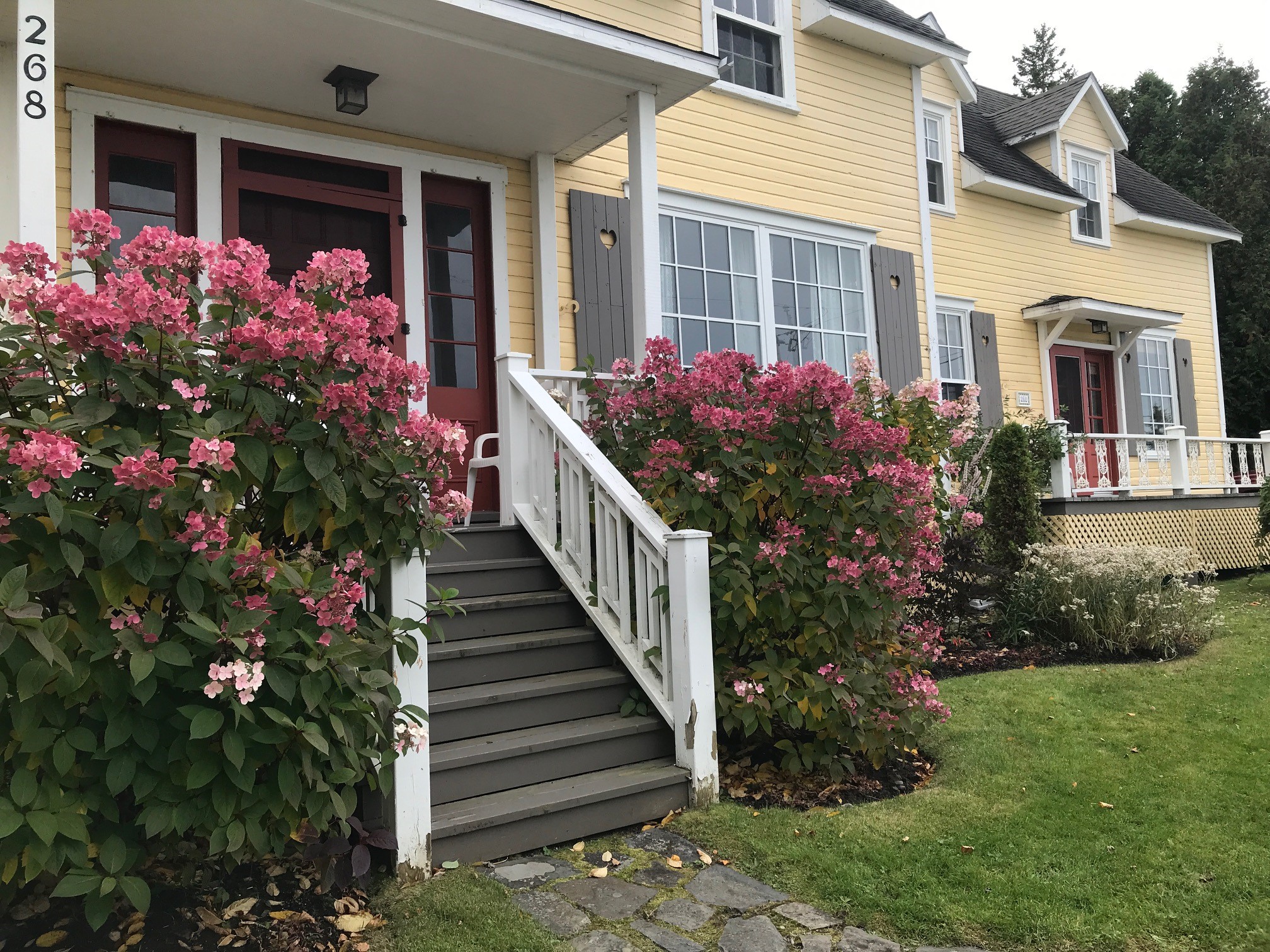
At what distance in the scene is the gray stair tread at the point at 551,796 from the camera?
3336 mm

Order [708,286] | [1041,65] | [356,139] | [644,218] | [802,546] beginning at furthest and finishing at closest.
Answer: [1041,65], [708,286], [356,139], [644,218], [802,546]

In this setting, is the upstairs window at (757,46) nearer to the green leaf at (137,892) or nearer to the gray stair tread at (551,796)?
the gray stair tread at (551,796)

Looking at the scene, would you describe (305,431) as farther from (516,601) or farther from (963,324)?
(963,324)

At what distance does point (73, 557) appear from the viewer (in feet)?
7.13

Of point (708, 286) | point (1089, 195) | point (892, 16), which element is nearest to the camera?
point (708, 286)

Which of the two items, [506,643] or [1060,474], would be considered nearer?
[506,643]

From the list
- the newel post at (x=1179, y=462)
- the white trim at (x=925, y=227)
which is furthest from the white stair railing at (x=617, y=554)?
the newel post at (x=1179, y=462)

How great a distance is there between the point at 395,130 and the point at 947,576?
512cm

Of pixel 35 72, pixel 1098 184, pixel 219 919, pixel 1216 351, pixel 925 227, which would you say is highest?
pixel 1098 184

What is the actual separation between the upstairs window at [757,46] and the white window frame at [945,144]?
9.63ft

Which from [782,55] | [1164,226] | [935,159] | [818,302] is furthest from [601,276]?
[1164,226]

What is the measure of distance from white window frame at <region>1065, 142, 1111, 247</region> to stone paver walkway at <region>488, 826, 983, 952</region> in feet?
39.0

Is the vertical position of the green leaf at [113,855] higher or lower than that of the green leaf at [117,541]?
lower

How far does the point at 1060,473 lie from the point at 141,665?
9393 mm
